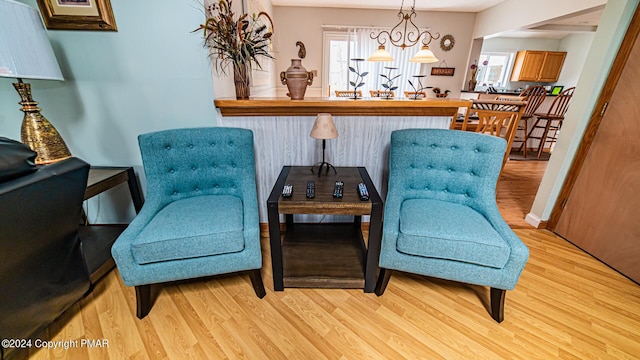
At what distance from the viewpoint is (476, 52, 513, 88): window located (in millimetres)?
6152

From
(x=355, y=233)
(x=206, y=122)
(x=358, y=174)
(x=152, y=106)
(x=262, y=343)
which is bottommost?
(x=262, y=343)

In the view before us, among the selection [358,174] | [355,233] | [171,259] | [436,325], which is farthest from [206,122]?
[436,325]

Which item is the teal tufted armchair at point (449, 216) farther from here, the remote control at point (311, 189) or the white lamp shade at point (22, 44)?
the white lamp shade at point (22, 44)

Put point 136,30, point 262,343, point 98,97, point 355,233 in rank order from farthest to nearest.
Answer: point 355,233
point 98,97
point 136,30
point 262,343

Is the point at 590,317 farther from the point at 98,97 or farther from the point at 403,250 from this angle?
the point at 98,97

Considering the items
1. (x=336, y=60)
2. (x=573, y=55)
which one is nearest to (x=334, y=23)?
(x=336, y=60)

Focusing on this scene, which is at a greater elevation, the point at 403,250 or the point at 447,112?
the point at 447,112

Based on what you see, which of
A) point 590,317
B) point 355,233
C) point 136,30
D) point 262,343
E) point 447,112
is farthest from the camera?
point 355,233

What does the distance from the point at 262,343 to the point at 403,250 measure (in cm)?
82

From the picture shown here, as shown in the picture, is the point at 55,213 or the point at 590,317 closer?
the point at 55,213

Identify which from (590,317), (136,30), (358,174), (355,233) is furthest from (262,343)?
(136,30)

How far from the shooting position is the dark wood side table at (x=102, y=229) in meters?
1.41

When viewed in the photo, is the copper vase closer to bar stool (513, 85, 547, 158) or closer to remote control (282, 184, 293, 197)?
remote control (282, 184, 293, 197)

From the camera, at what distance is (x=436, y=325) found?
1.24 meters
